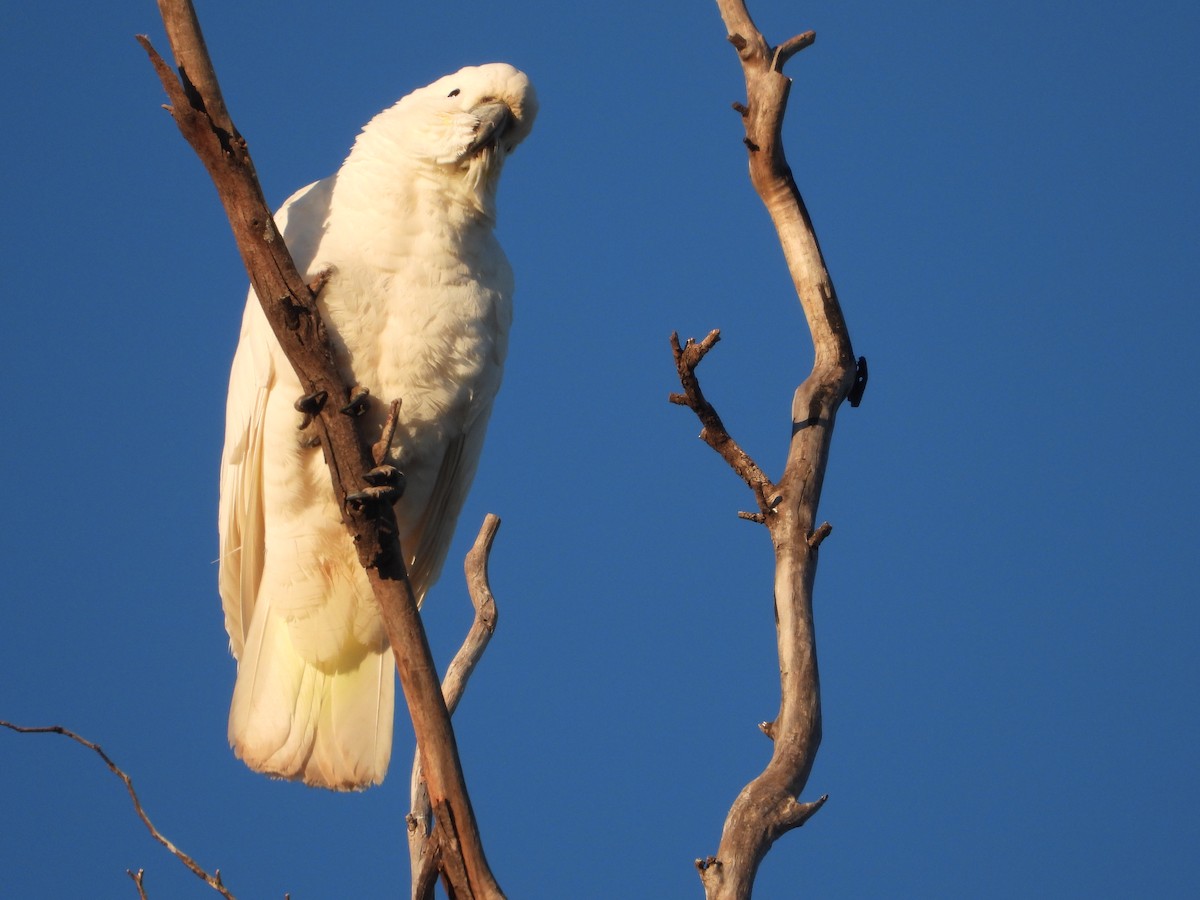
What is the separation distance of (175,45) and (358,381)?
1.11 metres

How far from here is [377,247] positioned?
3.79m

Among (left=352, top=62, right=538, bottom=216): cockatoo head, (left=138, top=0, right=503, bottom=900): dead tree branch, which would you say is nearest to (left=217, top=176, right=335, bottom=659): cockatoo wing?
(left=352, top=62, right=538, bottom=216): cockatoo head

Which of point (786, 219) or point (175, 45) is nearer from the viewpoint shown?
point (175, 45)

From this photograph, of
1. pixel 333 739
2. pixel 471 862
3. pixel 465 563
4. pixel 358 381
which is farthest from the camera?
pixel 465 563

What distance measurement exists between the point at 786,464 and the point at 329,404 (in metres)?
1.27

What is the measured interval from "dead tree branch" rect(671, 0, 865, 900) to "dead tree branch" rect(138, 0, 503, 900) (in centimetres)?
63

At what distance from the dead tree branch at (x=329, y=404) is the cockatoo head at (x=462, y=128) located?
0.97 metres

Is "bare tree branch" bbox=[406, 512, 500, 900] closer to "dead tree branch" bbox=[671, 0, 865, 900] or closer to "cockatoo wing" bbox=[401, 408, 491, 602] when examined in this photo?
"cockatoo wing" bbox=[401, 408, 491, 602]

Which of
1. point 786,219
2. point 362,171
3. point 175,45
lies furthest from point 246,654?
point 786,219

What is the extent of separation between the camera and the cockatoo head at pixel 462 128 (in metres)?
3.99

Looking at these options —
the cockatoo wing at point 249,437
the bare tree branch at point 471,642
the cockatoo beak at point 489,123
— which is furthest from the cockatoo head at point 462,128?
the bare tree branch at point 471,642

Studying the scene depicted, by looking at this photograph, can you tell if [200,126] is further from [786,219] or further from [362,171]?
[786,219]

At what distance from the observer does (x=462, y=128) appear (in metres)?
4.01

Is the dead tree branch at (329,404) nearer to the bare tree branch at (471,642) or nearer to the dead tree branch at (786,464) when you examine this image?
the dead tree branch at (786,464)
